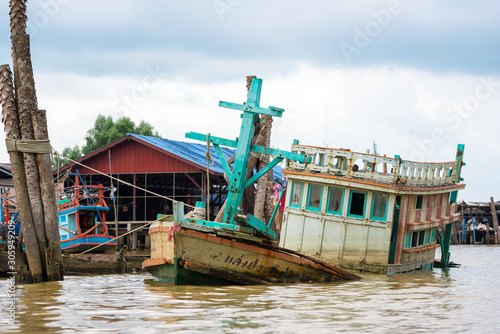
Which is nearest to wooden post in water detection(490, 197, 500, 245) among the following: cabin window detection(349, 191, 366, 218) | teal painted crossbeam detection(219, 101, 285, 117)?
cabin window detection(349, 191, 366, 218)

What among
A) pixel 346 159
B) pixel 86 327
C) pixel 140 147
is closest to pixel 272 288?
pixel 346 159

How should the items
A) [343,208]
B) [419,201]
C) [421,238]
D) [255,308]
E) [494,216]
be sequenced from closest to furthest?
[255,308] < [343,208] < [419,201] < [421,238] < [494,216]

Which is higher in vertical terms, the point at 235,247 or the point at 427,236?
the point at 427,236

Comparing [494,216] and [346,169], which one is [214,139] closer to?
[346,169]

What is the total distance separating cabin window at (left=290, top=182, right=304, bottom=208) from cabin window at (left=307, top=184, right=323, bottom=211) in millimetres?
215

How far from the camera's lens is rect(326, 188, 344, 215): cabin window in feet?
55.7

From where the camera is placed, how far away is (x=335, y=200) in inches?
671

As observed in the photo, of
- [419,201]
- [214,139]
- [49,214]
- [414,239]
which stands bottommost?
[49,214]

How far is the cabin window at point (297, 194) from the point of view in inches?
678

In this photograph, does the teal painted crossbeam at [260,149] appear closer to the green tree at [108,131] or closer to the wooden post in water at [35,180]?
the wooden post in water at [35,180]

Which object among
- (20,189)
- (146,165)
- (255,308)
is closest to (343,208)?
(255,308)

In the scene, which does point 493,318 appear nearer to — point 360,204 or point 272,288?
point 272,288

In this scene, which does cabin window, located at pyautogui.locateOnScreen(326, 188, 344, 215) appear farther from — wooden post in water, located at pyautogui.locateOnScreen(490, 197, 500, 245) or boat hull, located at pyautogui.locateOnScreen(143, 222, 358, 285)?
wooden post in water, located at pyautogui.locateOnScreen(490, 197, 500, 245)

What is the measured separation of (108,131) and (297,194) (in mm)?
44362
